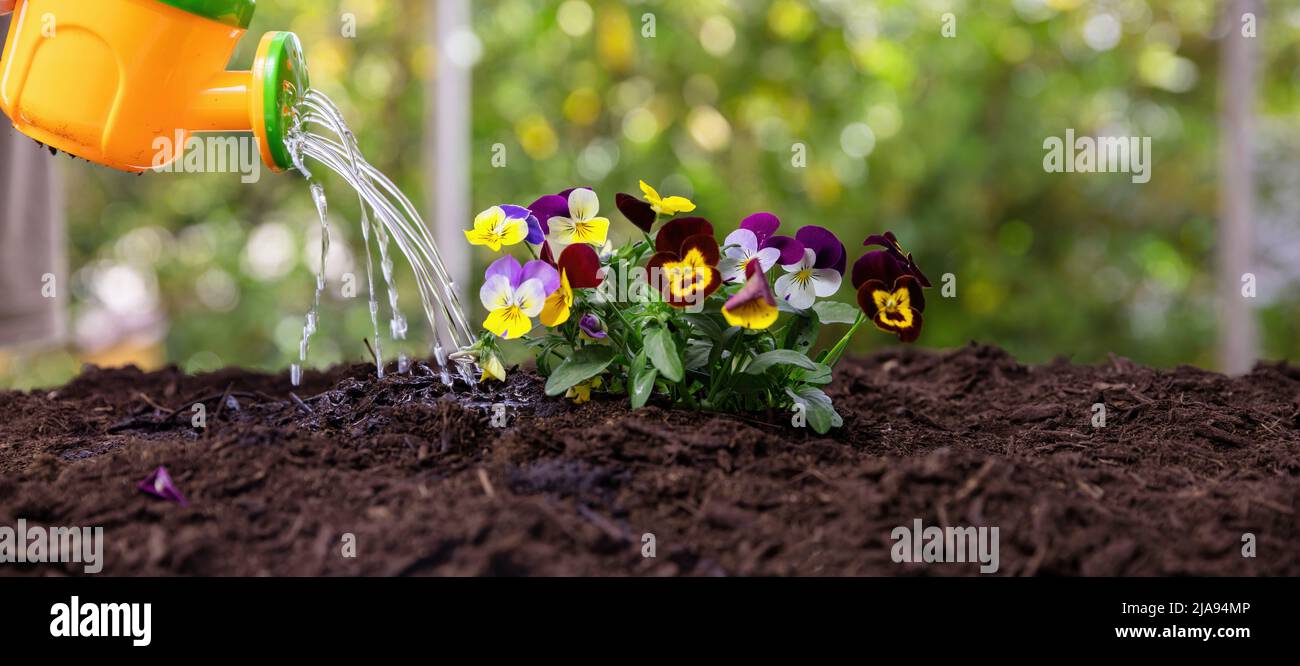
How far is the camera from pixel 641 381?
1.29 metres

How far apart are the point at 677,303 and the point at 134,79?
2.53ft

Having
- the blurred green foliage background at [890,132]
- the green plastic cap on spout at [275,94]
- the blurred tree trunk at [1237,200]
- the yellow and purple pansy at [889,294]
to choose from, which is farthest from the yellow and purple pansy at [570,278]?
the blurred tree trunk at [1237,200]

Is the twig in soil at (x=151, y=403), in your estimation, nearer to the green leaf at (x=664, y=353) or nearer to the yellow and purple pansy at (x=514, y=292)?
the yellow and purple pansy at (x=514, y=292)

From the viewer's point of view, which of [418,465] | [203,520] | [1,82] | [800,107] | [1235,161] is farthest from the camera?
[800,107]

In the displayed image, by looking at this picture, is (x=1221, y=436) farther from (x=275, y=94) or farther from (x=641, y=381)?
(x=275, y=94)

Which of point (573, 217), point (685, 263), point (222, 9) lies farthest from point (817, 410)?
point (222, 9)

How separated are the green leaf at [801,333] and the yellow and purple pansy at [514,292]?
320mm

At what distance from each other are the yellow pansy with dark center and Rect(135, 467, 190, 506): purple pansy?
0.80m

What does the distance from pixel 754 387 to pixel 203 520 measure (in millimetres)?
686

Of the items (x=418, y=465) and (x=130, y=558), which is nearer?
(x=130, y=558)
